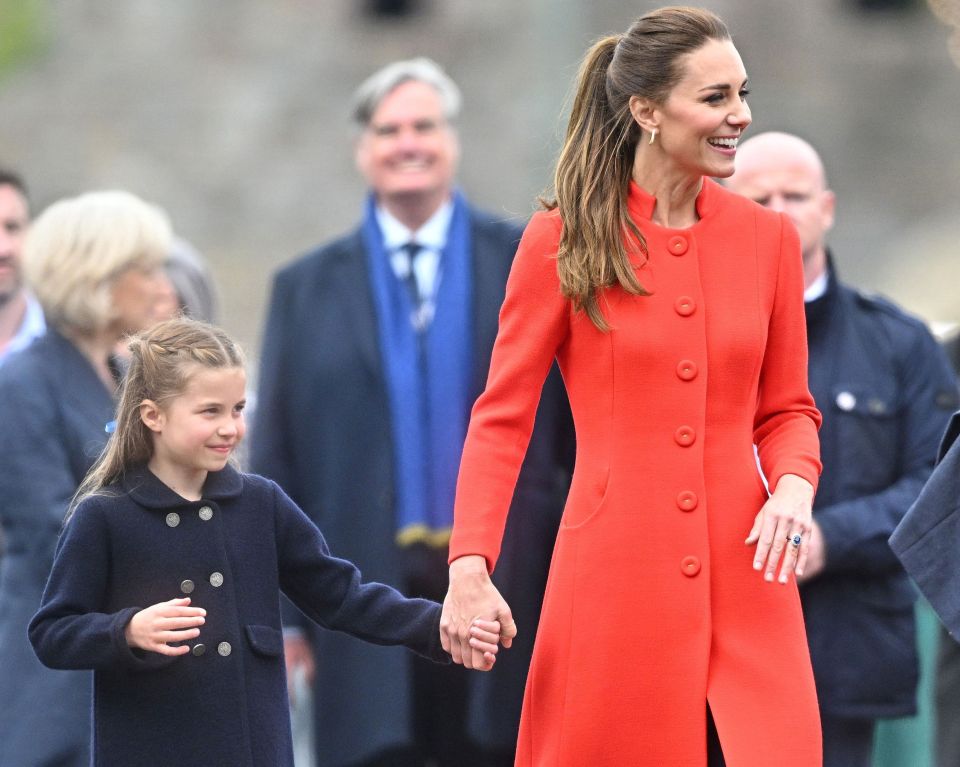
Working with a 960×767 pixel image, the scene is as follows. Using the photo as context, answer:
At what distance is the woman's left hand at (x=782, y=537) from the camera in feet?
14.1

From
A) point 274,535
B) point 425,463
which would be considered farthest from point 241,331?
point 274,535

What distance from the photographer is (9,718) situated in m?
5.80

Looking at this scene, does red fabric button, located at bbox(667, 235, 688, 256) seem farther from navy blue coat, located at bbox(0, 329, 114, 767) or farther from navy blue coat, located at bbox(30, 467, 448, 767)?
navy blue coat, located at bbox(0, 329, 114, 767)

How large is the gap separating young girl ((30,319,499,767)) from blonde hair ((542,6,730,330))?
0.74 metres

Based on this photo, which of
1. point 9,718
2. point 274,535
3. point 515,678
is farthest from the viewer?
point 515,678

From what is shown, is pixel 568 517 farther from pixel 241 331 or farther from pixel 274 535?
pixel 241 331

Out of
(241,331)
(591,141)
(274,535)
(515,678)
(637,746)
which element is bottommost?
(241,331)

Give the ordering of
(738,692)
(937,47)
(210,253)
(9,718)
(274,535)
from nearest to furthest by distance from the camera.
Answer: (738,692) < (274,535) < (9,718) < (210,253) < (937,47)

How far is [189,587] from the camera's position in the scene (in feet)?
15.0

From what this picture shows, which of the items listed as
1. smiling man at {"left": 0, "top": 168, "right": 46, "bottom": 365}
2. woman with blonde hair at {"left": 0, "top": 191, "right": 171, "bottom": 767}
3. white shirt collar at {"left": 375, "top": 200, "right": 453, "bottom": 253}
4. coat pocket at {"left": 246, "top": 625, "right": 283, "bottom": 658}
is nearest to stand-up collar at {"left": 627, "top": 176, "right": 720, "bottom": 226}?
coat pocket at {"left": 246, "top": 625, "right": 283, "bottom": 658}

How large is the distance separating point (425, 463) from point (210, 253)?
68.3 ft

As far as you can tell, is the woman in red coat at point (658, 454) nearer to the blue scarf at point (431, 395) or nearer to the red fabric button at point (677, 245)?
the red fabric button at point (677, 245)

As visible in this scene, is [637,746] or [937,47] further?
[937,47]

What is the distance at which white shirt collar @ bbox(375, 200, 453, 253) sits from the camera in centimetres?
698
